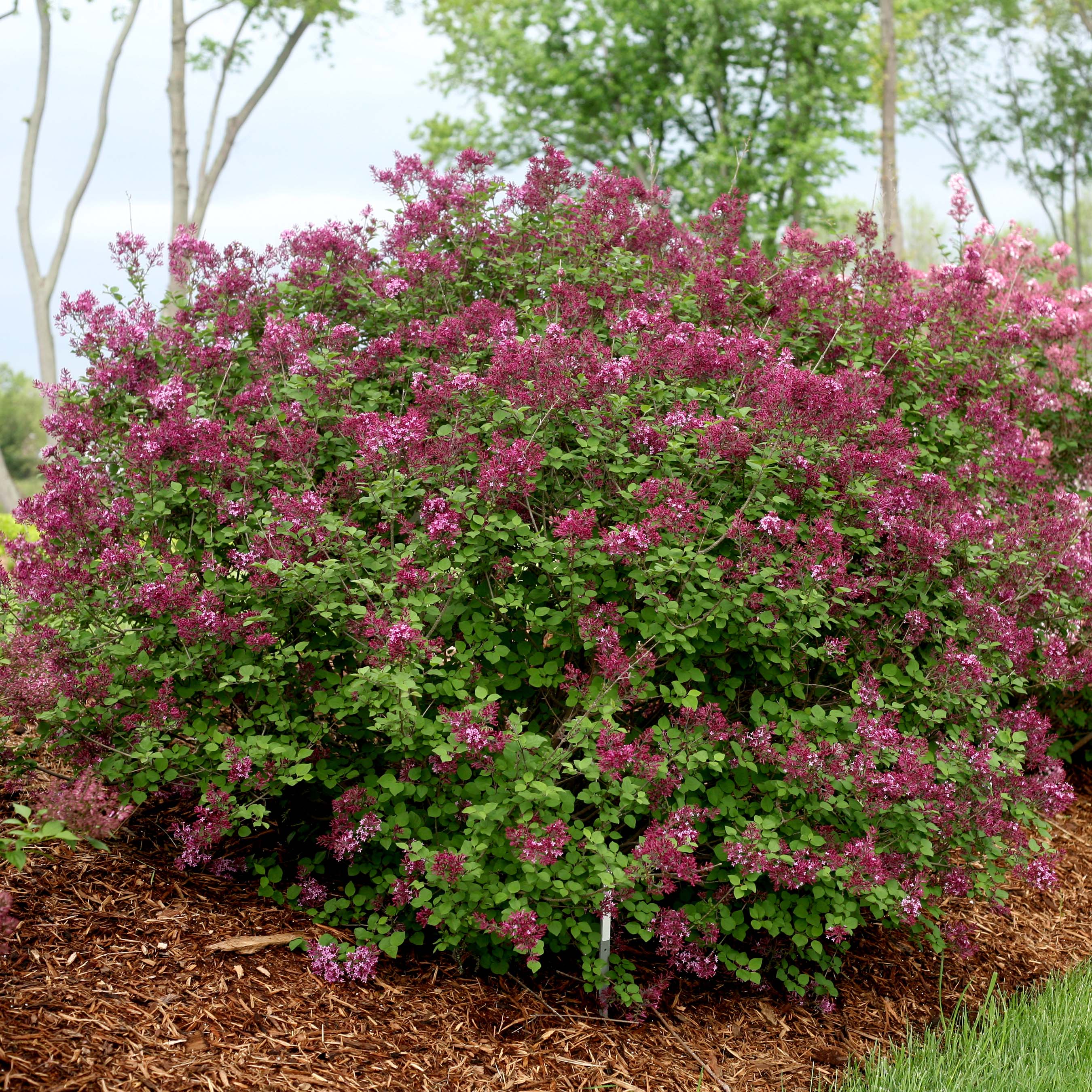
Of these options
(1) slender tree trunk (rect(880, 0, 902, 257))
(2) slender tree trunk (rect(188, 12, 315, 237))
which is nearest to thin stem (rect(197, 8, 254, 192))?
(2) slender tree trunk (rect(188, 12, 315, 237))

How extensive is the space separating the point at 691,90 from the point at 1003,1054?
20206 mm

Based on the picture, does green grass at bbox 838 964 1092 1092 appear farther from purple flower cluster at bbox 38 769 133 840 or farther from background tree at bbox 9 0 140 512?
background tree at bbox 9 0 140 512

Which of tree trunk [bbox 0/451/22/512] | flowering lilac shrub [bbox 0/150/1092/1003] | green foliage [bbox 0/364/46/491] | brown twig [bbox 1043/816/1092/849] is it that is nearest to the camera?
flowering lilac shrub [bbox 0/150/1092/1003]

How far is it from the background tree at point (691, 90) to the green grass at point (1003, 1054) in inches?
689

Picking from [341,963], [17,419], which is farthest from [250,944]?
[17,419]

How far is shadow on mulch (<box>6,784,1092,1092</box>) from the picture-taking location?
291 centimetres

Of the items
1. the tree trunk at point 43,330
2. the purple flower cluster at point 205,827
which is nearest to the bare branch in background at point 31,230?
the tree trunk at point 43,330

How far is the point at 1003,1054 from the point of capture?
12.0 ft

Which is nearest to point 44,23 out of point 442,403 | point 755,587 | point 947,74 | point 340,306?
point 340,306

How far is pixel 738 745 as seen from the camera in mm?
3439

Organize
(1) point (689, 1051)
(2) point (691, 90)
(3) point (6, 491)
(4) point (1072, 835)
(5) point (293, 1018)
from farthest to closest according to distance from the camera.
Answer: (2) point (691, 90) < (3) point (6, 491) < (4) point (1072, 835) < (1) point (689, 1051) < (5) point (293, 1018)

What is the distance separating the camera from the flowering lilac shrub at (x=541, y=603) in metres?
3.22

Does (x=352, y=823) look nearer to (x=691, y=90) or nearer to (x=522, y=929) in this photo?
(x=522, y=929)

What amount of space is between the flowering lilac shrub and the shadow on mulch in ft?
0.49
